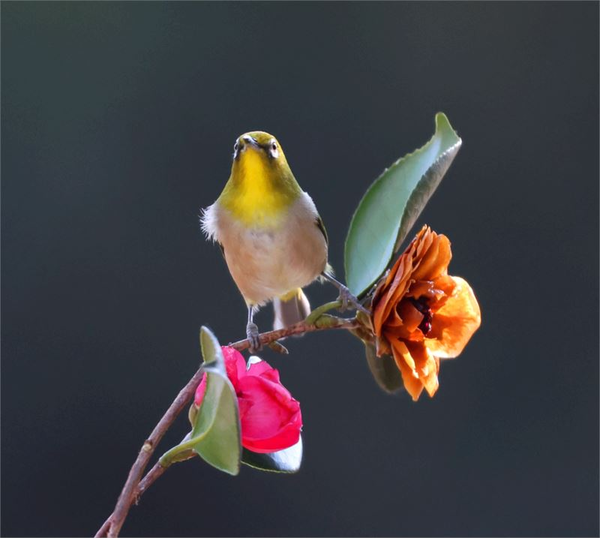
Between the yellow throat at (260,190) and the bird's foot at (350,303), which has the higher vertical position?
the yellow throat at (260,190)

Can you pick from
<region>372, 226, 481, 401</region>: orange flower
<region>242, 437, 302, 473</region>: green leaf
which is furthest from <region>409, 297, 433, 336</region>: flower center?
<region>242, 437, 302, 473</region>: green leaf

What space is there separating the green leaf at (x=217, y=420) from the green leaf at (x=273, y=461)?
0.08 metres

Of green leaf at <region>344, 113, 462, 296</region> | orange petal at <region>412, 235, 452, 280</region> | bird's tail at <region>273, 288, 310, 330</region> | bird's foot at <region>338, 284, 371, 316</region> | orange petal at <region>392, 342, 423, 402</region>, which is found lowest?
orange petal at <region>392, 342, 423, 402</region>

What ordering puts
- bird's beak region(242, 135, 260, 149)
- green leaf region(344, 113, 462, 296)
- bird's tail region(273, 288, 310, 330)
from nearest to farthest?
green leaf region(344, 113, 462, 296)
bird's beak region(242, 135, 260, 149)
bird's tail region(273, 288, 310, 330)

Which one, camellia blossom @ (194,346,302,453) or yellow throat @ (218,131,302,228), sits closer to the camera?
camellia blossom @ (194,346,302,453)

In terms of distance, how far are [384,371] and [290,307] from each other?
485 millimetres

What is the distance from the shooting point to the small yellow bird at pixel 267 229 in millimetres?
813

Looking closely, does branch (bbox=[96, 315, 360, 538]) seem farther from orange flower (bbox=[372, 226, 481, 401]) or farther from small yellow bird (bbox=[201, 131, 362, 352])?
small yellow bird (bbox=[201, 131, 362, 352])

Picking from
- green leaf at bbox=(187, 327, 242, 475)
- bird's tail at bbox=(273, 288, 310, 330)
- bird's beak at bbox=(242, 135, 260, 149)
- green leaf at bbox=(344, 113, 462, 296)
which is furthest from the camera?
bird's tail at bbox=(273, 288, 310, 330)

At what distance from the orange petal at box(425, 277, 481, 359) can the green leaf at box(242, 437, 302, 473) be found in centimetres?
11

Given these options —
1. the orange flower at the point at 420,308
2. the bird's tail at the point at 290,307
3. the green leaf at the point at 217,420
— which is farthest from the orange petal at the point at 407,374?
the bird's tail at the point at 290,307

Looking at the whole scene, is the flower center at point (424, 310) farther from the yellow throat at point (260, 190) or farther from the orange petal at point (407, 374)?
the yellow throat at point (260, 190)

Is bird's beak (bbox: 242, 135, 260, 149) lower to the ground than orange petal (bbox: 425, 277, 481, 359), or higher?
higher

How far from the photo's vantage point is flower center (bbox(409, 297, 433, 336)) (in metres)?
0.43
